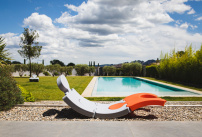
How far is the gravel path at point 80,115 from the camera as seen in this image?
427 centimetres

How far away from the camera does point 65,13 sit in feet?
31.9

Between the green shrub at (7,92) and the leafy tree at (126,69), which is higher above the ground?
the leafy tree at (126,69)

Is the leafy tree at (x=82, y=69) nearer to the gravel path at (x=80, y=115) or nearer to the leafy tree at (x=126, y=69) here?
the leafy tree at (x=126, y=69)

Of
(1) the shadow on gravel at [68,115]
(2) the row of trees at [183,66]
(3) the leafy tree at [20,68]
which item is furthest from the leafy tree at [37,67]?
(1) the shadow on gravel at [68,115]

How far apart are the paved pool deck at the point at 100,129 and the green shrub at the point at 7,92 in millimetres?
1263

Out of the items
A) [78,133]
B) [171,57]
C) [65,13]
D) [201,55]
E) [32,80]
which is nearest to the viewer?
[78,133]

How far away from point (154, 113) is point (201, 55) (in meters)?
10.2

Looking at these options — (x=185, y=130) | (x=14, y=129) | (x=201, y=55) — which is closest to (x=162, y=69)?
(x=201, y=55)

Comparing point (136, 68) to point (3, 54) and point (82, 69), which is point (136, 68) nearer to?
point (82, 69)

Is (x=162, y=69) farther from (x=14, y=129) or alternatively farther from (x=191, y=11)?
(x=14, y=129)

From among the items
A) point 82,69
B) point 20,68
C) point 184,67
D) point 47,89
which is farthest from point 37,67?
point 184,67

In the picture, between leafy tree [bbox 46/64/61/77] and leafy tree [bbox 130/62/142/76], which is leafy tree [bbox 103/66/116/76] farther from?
leafy tree [bbox 46/64/61/77]

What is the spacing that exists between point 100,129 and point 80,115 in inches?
57.7

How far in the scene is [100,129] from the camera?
3354 mm
